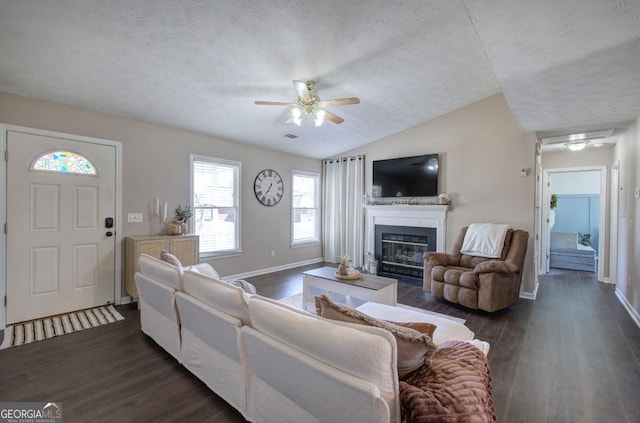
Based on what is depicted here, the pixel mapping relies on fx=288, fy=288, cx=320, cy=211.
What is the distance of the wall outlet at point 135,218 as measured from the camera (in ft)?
12.9

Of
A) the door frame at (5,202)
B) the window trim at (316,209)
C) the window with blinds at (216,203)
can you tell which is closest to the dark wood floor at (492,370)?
the door frame at (5,202)

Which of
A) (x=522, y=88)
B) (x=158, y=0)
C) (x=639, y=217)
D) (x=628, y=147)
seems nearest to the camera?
(x=158, y=0)

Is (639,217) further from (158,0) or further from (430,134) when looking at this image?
(158,0)

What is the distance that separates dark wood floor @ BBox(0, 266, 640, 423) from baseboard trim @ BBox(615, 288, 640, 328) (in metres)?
0.07

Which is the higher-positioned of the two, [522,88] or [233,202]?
[522,88]

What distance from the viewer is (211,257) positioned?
4.79 meters

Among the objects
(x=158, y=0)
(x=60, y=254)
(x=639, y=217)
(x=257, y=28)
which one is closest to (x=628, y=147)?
(x=639, y=217)

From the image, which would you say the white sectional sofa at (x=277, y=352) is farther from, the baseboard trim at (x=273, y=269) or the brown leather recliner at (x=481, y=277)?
the baseboard trim at (x=273, y=269)

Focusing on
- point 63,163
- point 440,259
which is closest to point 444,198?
point 440,259

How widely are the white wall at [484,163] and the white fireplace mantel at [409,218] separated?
5.0 inches

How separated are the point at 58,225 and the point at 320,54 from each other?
360 centimetres

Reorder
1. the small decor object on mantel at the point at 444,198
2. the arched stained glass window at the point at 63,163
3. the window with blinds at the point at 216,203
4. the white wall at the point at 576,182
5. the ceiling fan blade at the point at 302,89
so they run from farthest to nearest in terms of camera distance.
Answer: the white wall at the point at 576,182 → the small decor object on mantel at the point at 444,198 → the window with blinds at the point at 216,203 → the arched stained glass window at the point at 63,163 → the ceiling fan blade at the point at 302,89

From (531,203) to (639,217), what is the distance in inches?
42.0

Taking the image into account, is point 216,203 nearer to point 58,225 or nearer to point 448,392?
point 58,225
